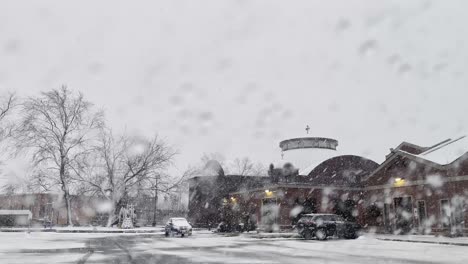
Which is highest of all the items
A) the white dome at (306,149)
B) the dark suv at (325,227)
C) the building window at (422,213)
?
the white dome at (306,149)

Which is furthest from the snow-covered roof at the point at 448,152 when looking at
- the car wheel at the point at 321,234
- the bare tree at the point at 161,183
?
the bare tree at the point at 161,183

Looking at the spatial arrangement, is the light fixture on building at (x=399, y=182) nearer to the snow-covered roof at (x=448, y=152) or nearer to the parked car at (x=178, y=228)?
the snow-covered roof at (x=448, y=152)

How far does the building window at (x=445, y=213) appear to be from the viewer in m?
28.6

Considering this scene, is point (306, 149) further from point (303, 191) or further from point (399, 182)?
point (399, 182)

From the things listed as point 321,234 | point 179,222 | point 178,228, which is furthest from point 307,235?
point 179,222

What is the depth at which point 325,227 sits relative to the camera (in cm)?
2659

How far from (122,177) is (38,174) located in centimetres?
851

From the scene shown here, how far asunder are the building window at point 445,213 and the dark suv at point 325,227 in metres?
6.15

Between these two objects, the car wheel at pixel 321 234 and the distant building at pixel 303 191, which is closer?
the car wheel at pixel 321 234

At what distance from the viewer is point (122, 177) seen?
156 feet

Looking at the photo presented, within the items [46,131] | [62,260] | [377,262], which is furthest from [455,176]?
[46,131]

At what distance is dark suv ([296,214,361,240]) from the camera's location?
2653 centimetres

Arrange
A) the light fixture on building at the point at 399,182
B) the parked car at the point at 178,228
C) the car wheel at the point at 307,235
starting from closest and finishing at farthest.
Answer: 1. the car wheel at the point at 307,235
2. the parked car at the point at 178,228
3. the light fixture on building at the point at 399,182

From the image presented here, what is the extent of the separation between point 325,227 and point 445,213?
8789 mm
